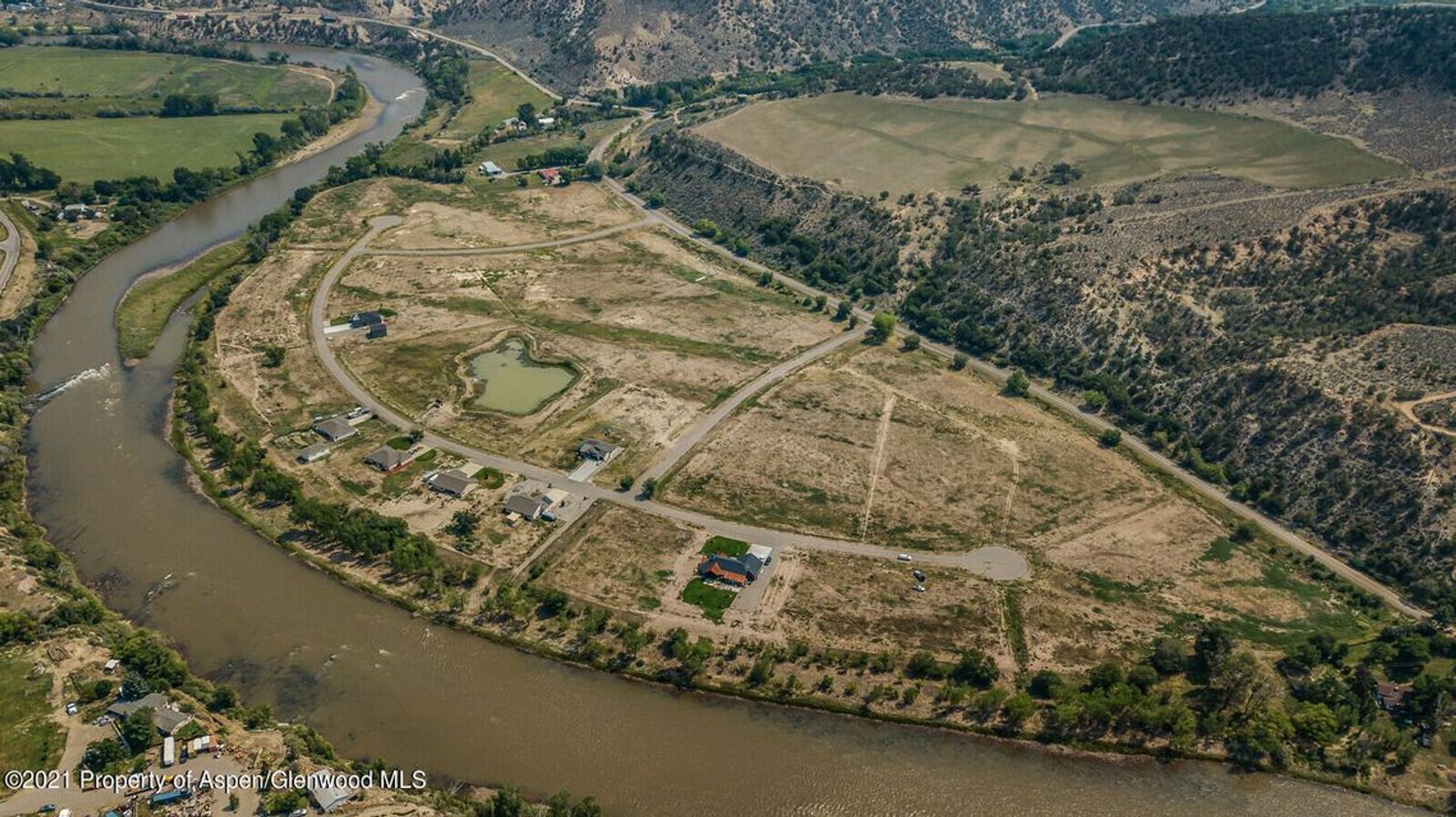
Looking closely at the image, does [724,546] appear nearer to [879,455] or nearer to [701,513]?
[701,513]

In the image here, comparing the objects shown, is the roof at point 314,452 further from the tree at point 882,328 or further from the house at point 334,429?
the tree at point 882,328

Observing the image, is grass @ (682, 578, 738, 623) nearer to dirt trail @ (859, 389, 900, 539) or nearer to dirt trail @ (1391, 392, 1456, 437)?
dirt trail @ (859, 389, 900, 539)

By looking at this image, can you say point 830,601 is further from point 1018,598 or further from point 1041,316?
point 1041,316

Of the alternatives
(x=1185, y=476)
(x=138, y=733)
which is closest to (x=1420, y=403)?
(x=1185, y=476)

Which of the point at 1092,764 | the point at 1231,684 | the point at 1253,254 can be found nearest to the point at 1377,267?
the point at 1253,254

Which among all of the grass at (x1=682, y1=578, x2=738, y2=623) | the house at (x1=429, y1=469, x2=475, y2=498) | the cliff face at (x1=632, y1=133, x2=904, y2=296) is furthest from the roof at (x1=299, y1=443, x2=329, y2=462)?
the cliff face at (x1=632, y1=133, x2=904, y2=296)

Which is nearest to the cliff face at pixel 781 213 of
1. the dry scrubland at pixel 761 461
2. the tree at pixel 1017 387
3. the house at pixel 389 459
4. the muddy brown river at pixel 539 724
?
the dry scrubland at pixel 761 461
